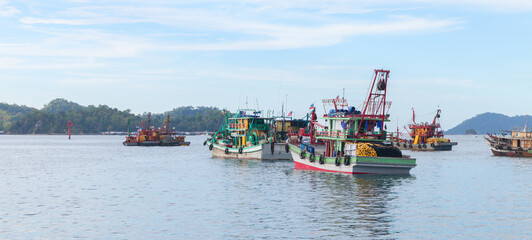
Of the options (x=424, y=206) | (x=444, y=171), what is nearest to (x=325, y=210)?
(x=424, y=206)

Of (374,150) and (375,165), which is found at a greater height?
(374,150)

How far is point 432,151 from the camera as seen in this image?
143875 millimetres

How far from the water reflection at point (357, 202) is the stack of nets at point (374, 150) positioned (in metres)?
2.33

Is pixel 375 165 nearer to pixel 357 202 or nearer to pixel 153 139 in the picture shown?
pixel 357 202

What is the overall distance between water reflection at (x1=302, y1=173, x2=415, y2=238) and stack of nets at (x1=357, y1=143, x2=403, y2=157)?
2335 millimetres

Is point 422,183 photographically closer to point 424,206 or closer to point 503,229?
point 424,206

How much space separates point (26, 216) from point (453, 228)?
2512cm

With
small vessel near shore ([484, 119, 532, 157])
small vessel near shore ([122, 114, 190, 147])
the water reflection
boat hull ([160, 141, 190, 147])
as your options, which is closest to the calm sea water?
the water reflection

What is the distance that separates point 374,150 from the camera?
58.9 meters

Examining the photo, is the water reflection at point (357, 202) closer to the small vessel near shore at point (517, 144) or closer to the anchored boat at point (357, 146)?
the anchored boat at point (357, 146)

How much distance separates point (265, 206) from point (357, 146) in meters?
19.8

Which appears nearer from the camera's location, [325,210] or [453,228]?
[453,228]

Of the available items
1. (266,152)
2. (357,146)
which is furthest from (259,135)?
(357,146)

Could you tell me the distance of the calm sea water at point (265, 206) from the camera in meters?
33.0
